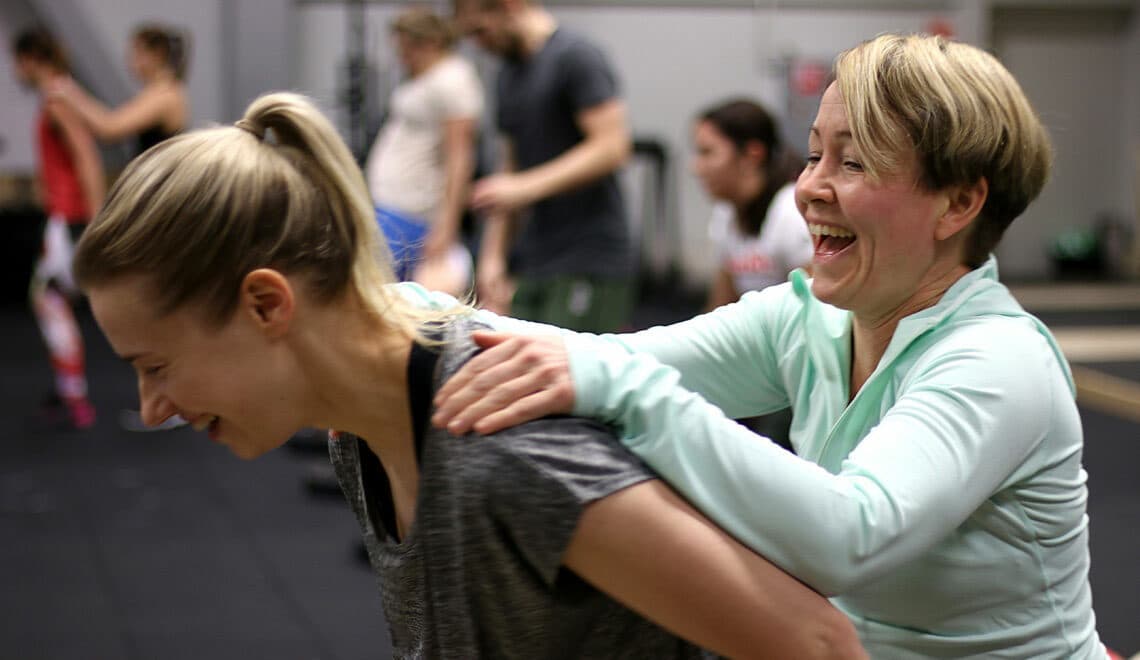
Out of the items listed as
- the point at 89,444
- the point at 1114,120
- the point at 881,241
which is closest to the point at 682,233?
the point at 1114,120

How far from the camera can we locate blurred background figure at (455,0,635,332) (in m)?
3.22

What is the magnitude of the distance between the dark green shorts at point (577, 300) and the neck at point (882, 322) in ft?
6.42

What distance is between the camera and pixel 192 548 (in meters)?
3.77

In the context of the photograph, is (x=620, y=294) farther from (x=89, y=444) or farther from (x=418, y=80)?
(x=89, y=444)

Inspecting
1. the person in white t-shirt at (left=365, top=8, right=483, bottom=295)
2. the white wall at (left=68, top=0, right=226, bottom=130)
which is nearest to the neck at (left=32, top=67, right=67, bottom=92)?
the person in white t-shirt at (left=365, top=8, right=483, bottom=295)

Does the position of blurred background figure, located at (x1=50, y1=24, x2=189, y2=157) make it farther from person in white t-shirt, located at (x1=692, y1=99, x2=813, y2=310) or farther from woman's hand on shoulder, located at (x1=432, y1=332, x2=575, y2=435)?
woman's hand on shoulder, located at (x1=432, y1=332, x2=575, y2=435)

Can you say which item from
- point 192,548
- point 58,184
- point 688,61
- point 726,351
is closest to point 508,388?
point 726,351

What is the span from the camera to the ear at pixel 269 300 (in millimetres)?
1126

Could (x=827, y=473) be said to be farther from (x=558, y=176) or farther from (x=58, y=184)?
(x=58, y=184)

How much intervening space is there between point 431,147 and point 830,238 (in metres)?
3.01

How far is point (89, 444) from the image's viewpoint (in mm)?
4973

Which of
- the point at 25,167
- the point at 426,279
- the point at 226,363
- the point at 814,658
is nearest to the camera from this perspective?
the point at 814,658

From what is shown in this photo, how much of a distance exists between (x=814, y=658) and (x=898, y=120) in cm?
50

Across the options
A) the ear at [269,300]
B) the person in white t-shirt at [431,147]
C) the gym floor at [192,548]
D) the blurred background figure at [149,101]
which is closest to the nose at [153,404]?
the ear at [269,300]
